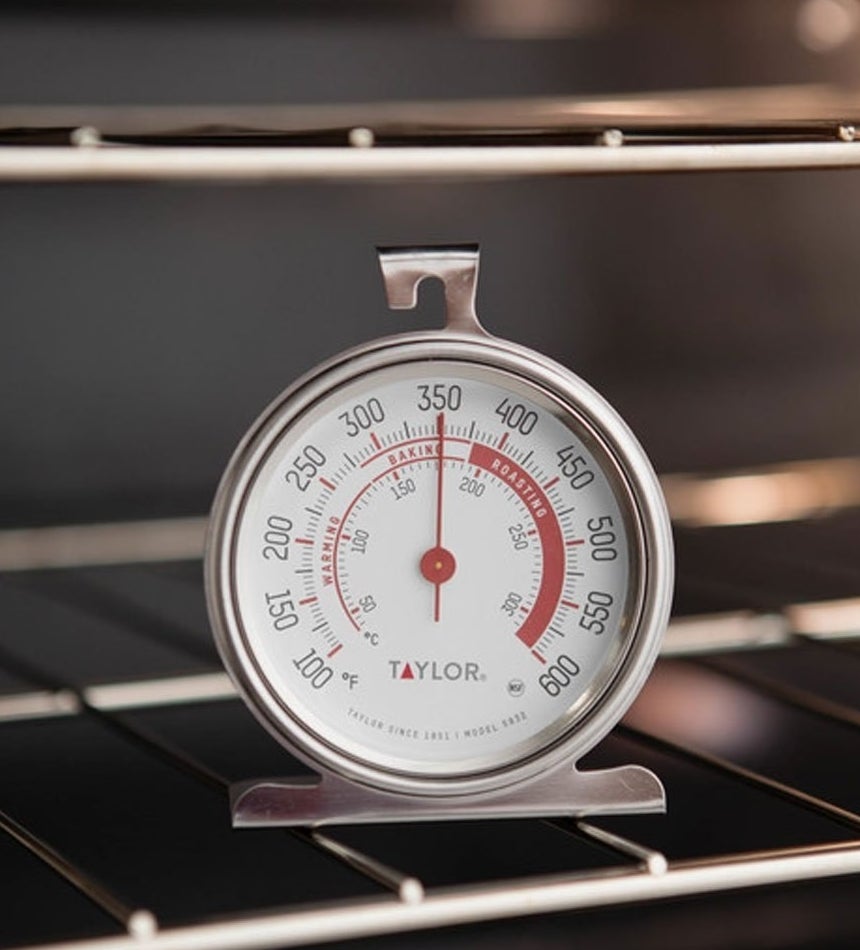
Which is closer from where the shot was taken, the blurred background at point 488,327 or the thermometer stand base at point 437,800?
the thermometer stand base at point 437,800

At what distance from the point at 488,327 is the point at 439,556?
0.56 metres

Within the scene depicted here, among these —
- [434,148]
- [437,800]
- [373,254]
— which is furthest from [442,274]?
[373,254]

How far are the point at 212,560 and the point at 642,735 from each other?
34 cm

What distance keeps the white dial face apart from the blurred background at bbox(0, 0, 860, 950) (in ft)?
0.95

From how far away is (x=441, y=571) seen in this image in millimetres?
957

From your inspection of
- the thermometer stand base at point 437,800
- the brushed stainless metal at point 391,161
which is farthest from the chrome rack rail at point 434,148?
the thermometer stand base at point 437,800

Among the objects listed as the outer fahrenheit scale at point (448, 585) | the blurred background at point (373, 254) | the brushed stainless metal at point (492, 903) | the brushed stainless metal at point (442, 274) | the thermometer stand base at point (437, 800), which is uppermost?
the blurred background at point (373, 254)

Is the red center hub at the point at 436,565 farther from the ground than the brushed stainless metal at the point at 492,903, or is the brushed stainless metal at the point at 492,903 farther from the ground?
the red center hub at the point at 436,565

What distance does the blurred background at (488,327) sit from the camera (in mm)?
1299

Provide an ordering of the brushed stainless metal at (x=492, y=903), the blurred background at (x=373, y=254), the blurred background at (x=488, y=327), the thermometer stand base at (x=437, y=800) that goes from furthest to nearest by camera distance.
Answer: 1. the blurred background at (x=373, y=254)
2. the blurred background at (x=488, y=327)
3. the thermometer stand base at (x=437, y=800)
4. the brushed stainless metal at (x=492, y=903)

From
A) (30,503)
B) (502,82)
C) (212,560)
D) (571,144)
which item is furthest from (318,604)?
(502,82)

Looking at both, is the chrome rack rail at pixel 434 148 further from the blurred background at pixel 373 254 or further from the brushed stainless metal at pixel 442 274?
the blurred background at pixel 373 254

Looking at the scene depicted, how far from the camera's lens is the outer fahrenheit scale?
95 cm

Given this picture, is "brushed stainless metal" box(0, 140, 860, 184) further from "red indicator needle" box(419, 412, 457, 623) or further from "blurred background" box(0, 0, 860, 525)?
"blurred background" box(0, 0, 860, 525)
